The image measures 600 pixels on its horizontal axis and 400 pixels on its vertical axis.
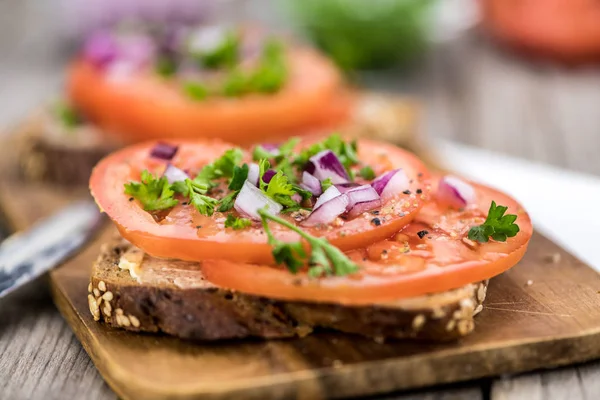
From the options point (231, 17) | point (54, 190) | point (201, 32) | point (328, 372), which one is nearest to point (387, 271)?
point (328, 372)

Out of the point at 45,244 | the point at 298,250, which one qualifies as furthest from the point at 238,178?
the point at 45,244

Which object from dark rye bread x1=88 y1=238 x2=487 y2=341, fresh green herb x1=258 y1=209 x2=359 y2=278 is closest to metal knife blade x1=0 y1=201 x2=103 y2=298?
dark rye bread x1=88 y1=238 x2=487 y2=341

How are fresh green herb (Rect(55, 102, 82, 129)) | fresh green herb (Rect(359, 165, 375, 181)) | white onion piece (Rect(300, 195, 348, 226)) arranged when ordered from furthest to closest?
fresh green herb (Rect(55, 102, 82, 129))
fresh green herb (Rect(359, 165, 375, 181))
white onion piece (Rect(300, 195, 348, 226))

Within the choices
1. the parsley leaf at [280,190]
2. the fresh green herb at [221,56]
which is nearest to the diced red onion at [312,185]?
the parsley leaf at [280,190]

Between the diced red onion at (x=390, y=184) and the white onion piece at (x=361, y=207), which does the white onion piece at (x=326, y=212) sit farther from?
the diced red onion at (x=390, y=184)

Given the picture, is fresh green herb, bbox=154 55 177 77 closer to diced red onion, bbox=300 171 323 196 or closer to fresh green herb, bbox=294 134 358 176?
fresh green herb, bbox=294 134 358 176

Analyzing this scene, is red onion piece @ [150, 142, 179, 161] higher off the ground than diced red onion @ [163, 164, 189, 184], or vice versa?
diced red onion @ [163, 164, 189, 184]

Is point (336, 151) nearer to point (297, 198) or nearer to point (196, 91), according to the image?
point (297, 198)
